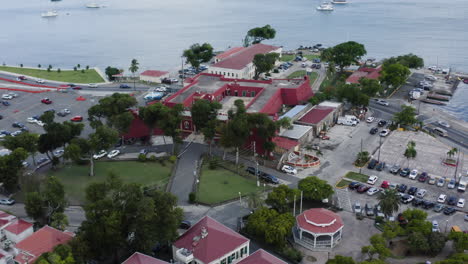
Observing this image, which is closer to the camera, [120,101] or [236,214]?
[236,214]

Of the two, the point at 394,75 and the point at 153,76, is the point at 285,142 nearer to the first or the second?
the point at 394,75

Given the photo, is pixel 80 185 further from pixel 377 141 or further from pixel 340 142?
pixel 377 141

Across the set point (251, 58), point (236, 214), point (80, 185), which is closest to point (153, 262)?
point (236, 214)

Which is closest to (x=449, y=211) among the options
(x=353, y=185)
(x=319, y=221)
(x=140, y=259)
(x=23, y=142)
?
(x=353, y=185)

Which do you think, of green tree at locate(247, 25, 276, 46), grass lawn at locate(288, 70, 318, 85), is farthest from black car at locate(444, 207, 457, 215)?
green tree at locate(247, 25, 276, 46)

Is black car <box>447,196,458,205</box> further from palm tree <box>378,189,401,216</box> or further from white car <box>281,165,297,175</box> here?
white car <box>281,165,297,175</box>

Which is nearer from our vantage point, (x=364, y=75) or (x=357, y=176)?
(x=357, y=176)
